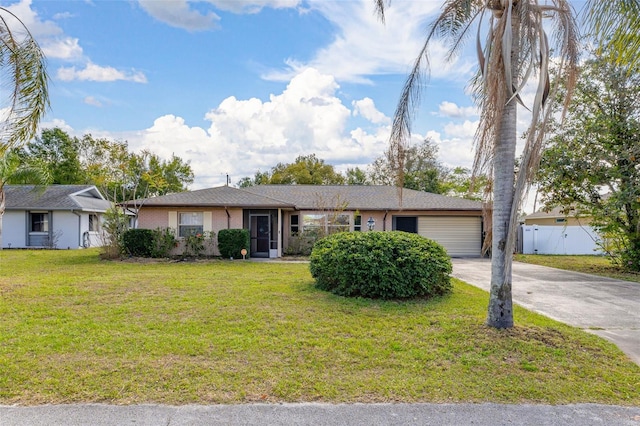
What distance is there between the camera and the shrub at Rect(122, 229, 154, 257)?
15.7 meters

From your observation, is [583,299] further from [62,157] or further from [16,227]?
[62,157]

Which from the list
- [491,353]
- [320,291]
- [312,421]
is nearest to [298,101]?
[320,291]

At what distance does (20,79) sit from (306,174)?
1253 inches

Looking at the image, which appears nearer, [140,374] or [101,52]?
[140,374]

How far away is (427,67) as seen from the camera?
238 inches

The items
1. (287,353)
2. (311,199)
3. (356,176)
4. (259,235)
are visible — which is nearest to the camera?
(287,353)

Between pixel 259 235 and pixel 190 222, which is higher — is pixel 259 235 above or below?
below

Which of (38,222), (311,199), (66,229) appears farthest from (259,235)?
(38,222)

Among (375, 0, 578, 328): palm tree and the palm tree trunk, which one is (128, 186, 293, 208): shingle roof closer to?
(375, 0, 578, 328): palm tree

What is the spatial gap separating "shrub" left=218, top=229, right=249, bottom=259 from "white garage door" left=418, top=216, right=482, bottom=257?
9.07 m

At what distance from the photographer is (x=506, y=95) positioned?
17.3 ft

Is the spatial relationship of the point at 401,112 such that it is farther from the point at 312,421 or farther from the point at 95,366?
the point at 95,366

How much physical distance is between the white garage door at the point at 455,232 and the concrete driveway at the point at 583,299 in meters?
5.82

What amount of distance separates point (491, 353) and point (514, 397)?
3.68 feet
